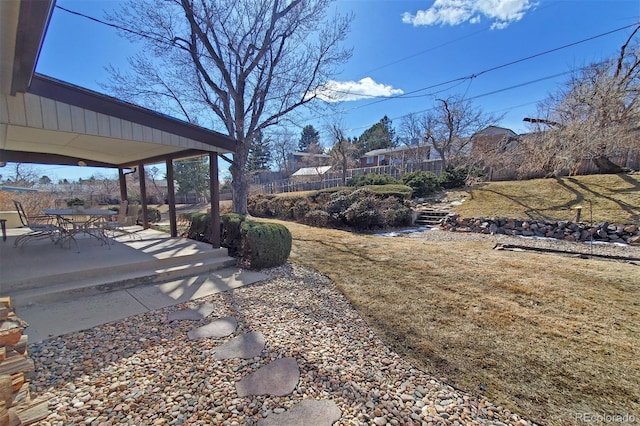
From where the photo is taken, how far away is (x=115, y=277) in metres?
3.90

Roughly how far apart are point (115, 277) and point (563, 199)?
12.7 metres

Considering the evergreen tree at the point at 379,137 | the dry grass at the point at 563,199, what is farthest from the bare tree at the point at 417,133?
the evergreen tree at the point at 379,137

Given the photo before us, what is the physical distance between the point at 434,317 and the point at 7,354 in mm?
3570

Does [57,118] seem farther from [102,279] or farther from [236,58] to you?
[236,58]

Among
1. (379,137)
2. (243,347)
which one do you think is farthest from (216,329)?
(379,137)

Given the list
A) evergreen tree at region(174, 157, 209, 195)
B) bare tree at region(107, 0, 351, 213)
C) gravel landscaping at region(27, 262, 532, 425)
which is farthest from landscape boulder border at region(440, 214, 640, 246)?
evergreen tree at region(174, 157, 209, 195)

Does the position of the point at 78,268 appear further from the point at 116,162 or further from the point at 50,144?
the point at 116,162

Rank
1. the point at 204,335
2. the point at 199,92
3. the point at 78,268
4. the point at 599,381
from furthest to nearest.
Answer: the point at 199,92 < the point at 78,268 < the point at 204,335 < the point at 599,381

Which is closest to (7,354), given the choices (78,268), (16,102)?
(78,268)

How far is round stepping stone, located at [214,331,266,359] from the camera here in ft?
7.61

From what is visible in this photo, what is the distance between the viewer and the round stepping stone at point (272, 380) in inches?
75.0

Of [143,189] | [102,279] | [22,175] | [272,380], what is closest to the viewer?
[272,380]

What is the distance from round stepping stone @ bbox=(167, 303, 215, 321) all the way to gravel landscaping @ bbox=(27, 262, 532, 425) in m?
0.08

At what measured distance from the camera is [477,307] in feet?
10.7
